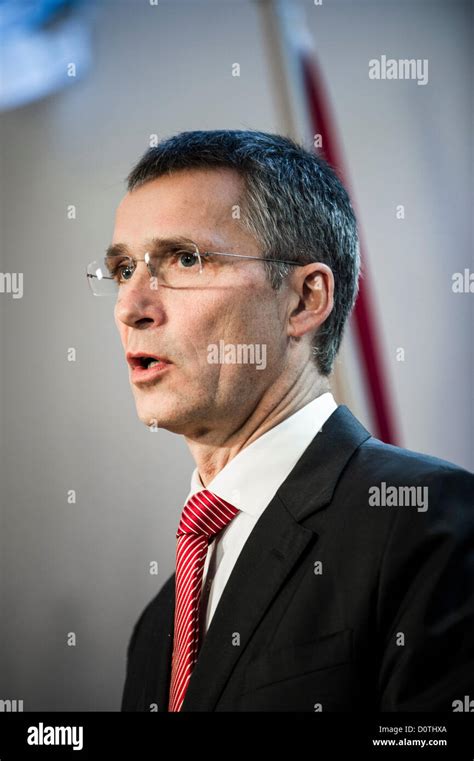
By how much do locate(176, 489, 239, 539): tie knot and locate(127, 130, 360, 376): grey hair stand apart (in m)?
0.36

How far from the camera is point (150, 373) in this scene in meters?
1.43

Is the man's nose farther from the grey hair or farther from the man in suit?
the grey hair

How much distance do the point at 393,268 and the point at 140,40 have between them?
1.15 metres

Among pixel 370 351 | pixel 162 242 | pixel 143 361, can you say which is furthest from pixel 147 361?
pixel 370 351

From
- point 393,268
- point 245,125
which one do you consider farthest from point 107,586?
point 245,125

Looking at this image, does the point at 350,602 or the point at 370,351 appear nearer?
the point at 350,602

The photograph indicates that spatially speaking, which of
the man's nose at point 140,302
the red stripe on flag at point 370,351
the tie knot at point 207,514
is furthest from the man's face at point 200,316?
the red stripe on flag at point 370,351

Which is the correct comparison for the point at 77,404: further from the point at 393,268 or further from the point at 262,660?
the point at 262,660

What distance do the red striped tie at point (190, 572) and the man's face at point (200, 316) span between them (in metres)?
0.15

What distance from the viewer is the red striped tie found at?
1.35m

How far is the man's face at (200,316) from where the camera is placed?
1423mm

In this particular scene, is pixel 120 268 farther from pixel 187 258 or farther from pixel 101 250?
pixel 101 250

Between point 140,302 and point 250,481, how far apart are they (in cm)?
39

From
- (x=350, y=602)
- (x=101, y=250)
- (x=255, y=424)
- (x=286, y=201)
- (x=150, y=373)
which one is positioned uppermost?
(x=101, y=250)
